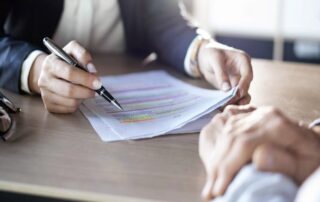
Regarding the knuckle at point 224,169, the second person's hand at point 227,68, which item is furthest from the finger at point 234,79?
the knuckle at point 224,169

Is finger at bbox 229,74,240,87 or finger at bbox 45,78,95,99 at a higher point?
finger at bbox 45,78,95,99

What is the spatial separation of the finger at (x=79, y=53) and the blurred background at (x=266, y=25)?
202 centimetres

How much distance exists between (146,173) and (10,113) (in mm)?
318

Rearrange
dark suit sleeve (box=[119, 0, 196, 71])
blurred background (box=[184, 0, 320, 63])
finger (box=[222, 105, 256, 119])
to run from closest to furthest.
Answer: finger (box=[222, 105, 256, 119]), dark suit sleeve (box=[119, 0, 196, 71]), blurred background (box=[184, 0, 320, 63])

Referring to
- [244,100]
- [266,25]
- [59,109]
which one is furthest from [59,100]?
[266,25]

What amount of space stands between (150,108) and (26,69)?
0.88 ft

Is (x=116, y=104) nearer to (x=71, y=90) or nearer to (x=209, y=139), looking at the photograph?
(x=71, y=90)

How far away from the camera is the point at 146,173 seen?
72cm

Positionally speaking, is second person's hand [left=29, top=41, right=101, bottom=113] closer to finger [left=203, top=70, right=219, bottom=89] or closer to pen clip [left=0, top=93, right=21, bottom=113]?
pen clip [left=0, top=93, right=21, bottom=113]

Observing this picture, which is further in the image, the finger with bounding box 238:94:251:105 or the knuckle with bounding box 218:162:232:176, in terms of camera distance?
the finger with bounding box 238:94:251:105

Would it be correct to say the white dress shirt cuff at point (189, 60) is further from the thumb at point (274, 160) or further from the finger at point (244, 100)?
the thumb at point (274, 160)

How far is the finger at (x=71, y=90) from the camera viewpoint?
0.94 metres

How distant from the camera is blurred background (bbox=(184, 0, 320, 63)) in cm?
287

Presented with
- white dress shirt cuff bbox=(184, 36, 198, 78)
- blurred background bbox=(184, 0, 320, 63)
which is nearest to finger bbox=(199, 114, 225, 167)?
white dress shirt cuff bbox=(184, 36, 198, 78)
